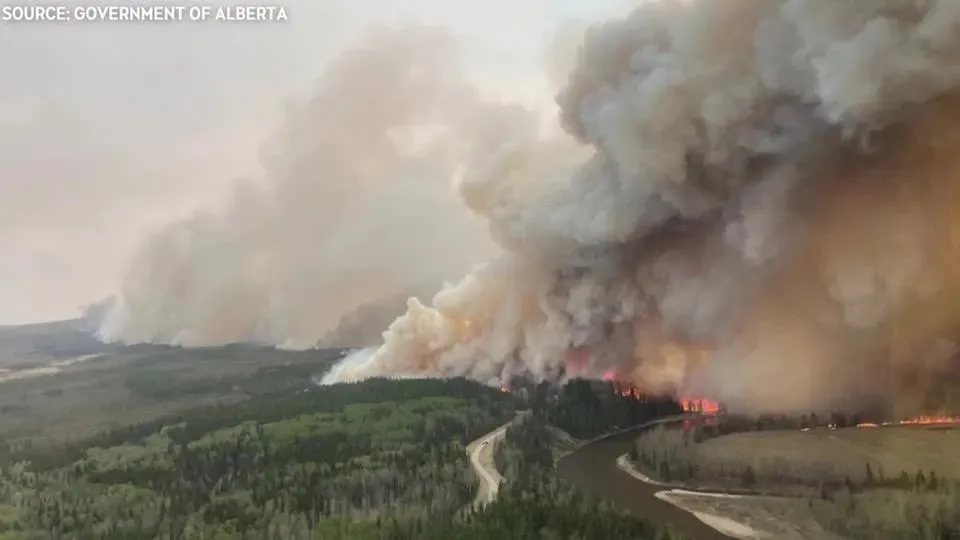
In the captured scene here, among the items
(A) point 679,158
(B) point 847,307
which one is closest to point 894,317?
(B) point 847,307

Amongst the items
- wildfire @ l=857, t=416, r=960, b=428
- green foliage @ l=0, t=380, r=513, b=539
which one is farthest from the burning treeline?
green foliage @ l=0, t=380, r=513, b=539

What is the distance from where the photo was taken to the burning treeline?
69.6ft

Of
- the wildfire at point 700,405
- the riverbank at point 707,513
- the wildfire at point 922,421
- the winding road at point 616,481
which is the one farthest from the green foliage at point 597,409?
the wildfire at point 922,421

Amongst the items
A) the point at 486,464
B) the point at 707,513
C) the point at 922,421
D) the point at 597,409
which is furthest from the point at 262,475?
the point at 922,421

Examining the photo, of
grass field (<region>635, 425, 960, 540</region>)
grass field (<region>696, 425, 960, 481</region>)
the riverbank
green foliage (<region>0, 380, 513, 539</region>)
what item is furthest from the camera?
grass field (<region>696, 425, 960, 481</region>)

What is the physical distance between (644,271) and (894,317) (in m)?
10.4

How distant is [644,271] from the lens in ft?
108

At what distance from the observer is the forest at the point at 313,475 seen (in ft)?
60.6

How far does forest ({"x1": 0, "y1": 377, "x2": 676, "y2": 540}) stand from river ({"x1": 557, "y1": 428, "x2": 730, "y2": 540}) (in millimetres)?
769

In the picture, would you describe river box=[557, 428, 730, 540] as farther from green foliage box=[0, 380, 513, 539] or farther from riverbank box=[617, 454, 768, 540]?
green foliage box=[0, 380, 513, 539]

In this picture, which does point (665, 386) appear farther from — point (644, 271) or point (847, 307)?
point (847, 307)

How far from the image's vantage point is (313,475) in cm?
2203

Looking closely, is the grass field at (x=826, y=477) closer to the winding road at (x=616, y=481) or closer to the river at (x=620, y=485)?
the winding road at (x=616, y=481)

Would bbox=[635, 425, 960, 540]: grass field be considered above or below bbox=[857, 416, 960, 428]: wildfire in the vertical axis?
below
